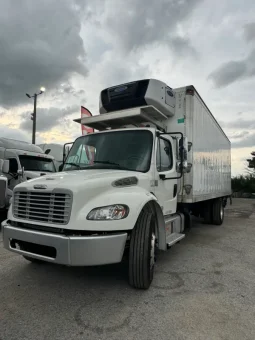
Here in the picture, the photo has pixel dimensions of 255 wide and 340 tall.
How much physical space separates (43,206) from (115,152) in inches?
64.3

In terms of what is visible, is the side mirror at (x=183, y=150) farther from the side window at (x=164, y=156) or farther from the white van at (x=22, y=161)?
the white van at (x=22, y=161)

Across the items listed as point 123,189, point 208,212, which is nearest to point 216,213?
point 208,212

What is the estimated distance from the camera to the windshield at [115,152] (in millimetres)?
4375

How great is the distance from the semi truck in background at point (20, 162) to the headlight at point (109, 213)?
6353mm

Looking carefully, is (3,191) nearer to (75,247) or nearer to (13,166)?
(13,166)

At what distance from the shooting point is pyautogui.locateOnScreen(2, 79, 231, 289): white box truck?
3.17m

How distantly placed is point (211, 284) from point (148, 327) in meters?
1.56

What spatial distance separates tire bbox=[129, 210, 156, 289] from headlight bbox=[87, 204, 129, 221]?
0.38 metres

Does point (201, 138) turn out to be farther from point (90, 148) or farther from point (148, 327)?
point (148, 327)

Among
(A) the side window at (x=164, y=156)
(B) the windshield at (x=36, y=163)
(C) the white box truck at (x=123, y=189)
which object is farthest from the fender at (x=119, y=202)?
(B) the windshield at (x=36, y=163)

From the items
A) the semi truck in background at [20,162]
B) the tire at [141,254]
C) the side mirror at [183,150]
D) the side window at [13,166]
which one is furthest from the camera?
the side window at [13,166]

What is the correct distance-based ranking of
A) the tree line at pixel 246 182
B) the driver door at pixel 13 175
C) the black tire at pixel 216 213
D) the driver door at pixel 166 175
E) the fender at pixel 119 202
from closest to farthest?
the fender at pixel 119 202 < the driver door at pixel 166 175 < the black tire at pixel 216 213 < the driver door at pixel 13 175 < the tree line at pixel 246 182

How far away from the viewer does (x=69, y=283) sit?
392 centimetres

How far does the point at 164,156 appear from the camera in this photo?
4914mm
